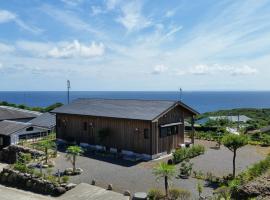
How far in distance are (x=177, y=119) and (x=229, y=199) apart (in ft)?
57.8

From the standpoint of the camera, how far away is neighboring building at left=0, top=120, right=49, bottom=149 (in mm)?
33031

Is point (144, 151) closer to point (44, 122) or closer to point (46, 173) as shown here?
point (46, 173)

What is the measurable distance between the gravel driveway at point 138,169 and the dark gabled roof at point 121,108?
387 cm

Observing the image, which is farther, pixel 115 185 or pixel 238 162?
pixel 238 162

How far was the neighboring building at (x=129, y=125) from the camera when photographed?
2673cm

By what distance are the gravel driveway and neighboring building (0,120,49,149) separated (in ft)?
25.4

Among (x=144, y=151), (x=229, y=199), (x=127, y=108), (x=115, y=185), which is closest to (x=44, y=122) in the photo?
(x=127, y=108)

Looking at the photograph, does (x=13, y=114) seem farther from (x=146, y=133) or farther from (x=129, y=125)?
(x=146, y=133)

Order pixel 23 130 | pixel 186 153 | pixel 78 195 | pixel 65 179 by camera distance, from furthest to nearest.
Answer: pixel 23 130
pixel 186 153
pixel 65 179
pixel 78 195

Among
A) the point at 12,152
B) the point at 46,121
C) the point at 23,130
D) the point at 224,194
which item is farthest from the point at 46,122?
the point at 224,194

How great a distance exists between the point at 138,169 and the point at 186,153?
15.2 feet

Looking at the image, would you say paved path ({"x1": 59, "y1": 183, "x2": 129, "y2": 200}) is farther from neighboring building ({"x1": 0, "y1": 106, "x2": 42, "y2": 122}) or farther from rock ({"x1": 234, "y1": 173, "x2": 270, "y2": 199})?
neighboring building ({"x1": 0, "y1": 106, "x2": 42, "y2": 122})

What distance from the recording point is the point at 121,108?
1176 inches

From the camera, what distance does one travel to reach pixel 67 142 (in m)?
32.9
